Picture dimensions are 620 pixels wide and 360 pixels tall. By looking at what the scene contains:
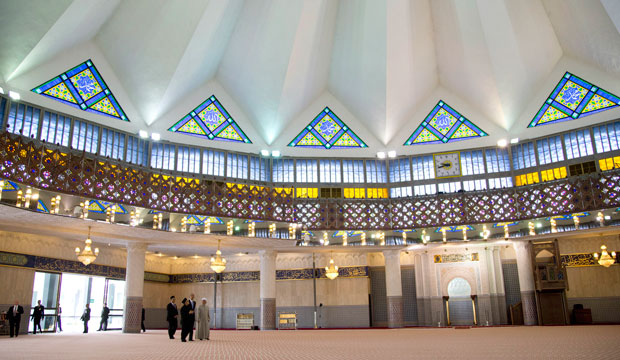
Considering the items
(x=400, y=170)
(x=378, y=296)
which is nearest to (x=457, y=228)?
(x=400, y=170)

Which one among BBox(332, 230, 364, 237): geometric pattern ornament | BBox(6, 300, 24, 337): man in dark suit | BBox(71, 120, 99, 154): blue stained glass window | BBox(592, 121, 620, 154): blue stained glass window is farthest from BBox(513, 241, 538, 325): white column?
BBox(6, 300, 24, 337): man in dark suit

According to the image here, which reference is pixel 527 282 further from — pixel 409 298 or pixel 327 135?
pixel 327 135

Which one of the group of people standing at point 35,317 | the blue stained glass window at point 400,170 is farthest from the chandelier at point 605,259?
the group of people standing at point 35,317

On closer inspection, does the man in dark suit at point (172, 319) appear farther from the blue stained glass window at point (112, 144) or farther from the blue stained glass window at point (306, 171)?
the blue stained glass window at point (306, 171)

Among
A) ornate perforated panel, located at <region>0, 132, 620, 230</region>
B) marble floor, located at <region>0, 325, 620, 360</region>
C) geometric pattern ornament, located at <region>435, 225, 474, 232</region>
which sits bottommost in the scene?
marble floor, located at <region>0, 325, 620, 360</region>

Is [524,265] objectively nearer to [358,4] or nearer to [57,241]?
[358,4]

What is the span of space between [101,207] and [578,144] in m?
21.6

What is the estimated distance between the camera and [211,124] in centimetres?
2641

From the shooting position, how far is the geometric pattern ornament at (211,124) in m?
25.6

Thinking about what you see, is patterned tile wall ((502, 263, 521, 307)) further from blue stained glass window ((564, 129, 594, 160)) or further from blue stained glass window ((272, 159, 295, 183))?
blue stained glass window ((272, 159, 295, 183))

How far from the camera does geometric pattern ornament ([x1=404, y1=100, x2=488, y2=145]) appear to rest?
2756 cm

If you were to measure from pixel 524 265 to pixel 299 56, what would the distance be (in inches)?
606

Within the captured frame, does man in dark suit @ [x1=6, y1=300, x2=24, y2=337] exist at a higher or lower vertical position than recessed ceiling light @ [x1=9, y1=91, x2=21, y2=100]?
lower

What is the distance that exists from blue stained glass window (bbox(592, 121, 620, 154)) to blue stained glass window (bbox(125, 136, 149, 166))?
835 inches
